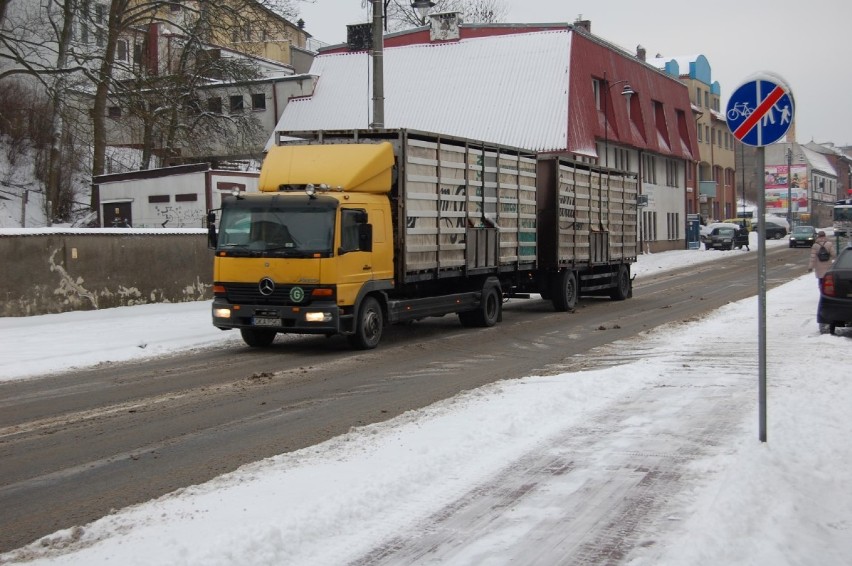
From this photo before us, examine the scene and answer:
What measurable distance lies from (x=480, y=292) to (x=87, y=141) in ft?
54.7

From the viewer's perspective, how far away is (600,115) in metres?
46.1

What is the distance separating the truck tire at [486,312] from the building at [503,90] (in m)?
21.2

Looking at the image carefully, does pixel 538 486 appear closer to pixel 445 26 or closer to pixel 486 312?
pixel 486 312

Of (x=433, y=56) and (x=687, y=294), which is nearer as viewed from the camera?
(x=687, y=294)

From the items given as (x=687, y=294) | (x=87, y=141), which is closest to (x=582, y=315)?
(x=687, y=294)

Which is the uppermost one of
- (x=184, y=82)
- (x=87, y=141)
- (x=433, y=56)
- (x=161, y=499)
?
(x=433, y=56)

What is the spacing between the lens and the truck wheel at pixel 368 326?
14.7m

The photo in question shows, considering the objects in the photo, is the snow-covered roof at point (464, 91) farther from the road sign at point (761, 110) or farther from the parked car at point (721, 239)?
the road sign at point (761, 110)

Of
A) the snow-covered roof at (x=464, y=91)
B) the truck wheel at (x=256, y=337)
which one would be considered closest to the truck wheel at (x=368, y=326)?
the truck wheel at (x=256, y=337)

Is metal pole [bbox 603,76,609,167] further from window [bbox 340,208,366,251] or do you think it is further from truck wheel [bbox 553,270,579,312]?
window [bbox 340,208,366,251]

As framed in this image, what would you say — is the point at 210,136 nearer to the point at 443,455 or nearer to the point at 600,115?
the point at 600,115

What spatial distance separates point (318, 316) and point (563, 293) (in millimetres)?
9015

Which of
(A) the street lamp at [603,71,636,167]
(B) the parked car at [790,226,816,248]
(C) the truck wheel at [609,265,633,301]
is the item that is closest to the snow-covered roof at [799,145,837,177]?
(B) the parked car at [790,226,816,248]

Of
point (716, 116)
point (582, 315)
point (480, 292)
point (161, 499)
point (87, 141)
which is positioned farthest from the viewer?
point (716, 116)
